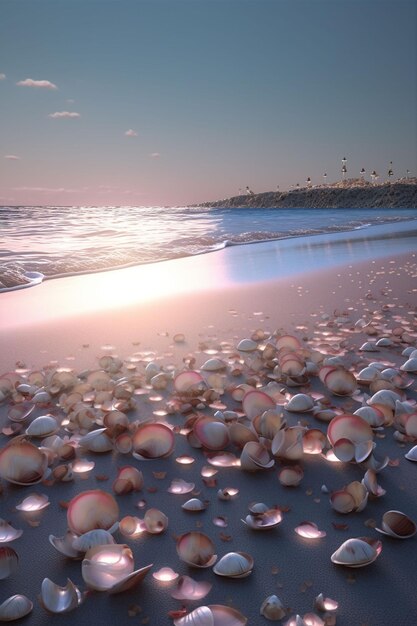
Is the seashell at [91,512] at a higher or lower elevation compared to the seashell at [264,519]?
higher

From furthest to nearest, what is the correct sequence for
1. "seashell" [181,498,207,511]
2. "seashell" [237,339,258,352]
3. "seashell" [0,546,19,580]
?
"seashell" [237,339,258,352] < "seashell" [181,498,207,511] < "seashell" [0,546,19,580]

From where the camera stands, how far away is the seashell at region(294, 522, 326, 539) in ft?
6.13

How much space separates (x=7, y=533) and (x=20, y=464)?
0.39 metres

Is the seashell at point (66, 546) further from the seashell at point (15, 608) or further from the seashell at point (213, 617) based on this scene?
the seashell at point (213, 617)

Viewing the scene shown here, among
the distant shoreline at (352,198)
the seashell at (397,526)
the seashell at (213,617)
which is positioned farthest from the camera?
the distant shoreline at (352,198)

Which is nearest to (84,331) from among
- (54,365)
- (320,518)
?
(54,365)

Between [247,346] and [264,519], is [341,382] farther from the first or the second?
[264,519]

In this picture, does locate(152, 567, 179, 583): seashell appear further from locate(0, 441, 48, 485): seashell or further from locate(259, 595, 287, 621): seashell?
locate(0, 441, 48, 485): seashell

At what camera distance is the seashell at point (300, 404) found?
296 cm

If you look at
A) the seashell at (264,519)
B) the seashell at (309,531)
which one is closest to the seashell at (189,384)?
the seashell at (264,519)

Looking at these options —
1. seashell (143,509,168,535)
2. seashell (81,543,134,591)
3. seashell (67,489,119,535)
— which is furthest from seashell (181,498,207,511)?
seashell (81,543,134,591)

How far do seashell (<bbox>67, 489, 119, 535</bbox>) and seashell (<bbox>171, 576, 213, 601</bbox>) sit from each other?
16.2 inches

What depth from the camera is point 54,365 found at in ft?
13.3

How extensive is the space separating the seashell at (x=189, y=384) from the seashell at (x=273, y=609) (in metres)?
1.74
